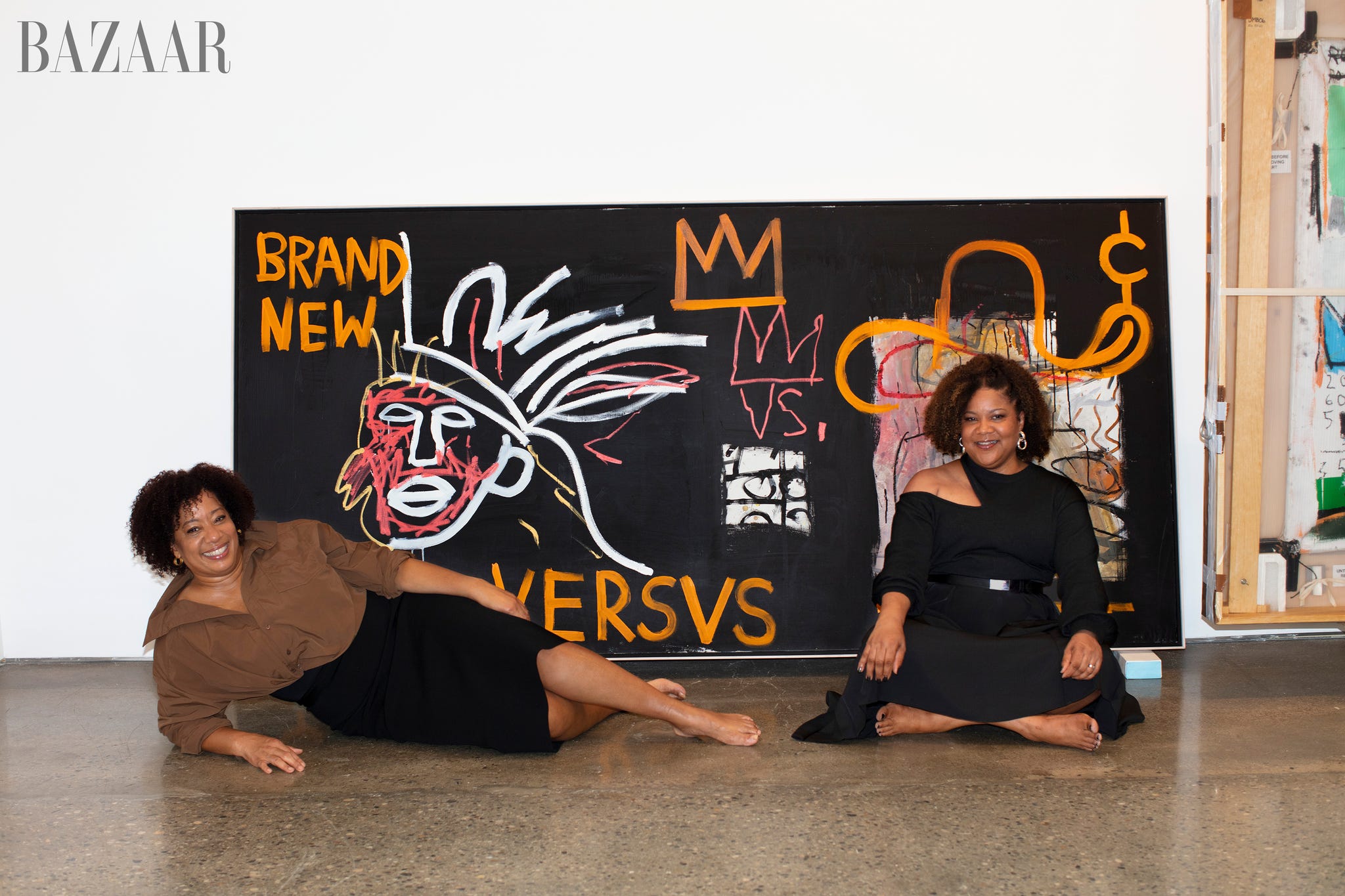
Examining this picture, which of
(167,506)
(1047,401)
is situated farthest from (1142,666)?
(167,506)

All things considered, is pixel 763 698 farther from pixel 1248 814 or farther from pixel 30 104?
pixel 30 104

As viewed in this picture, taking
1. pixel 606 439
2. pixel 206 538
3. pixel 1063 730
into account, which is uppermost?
pixel 606 439

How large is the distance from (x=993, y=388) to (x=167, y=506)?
94.7 inches

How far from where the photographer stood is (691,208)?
3.78m

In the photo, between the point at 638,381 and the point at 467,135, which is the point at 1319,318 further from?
the point at 467,135

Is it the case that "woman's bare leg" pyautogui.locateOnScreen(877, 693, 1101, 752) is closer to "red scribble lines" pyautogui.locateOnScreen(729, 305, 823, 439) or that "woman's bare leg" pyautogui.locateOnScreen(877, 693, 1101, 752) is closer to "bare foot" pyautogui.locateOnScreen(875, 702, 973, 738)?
"bare foot" pyautogui.locateOnScreen(875, 702, 973, 738)

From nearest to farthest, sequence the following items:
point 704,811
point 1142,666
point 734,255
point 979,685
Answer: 1. point 704,811
2. point 979,685
3. point 1142,666
4. point 734,255

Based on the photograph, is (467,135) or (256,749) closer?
(256,749)

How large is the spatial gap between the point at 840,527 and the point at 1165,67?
2076mm

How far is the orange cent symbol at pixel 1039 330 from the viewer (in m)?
3.77

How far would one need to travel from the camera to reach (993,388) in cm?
321

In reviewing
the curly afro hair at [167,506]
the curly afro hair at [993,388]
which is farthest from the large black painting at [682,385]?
the curly afro hair at [167,506]

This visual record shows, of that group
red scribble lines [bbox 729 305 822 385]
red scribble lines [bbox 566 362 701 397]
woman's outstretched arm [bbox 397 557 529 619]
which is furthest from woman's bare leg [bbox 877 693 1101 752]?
red scribble lines [bbox 566 362 701 397]

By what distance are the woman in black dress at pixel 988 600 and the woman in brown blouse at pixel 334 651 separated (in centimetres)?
46
